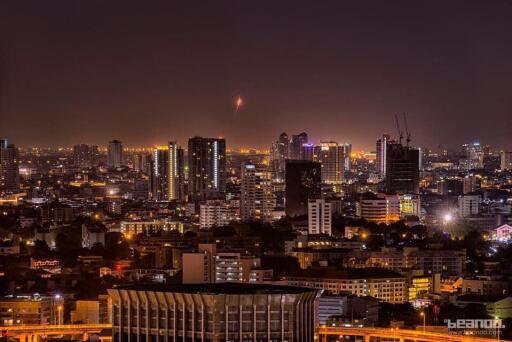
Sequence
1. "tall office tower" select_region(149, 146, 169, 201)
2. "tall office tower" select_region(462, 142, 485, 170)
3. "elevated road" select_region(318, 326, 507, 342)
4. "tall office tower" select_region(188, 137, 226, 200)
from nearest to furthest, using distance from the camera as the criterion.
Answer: "elevated road" select_region(318, 326, 507, 342) → "tall office tower" select_region(462, 142, 485, 170) → "tall office tower" select_region(188, 137, 226, 200) → "tall office tower" select_region(149, 146, 169, 201)

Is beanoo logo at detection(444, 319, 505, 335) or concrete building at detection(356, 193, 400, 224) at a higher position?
concrete building at detection(356, 193, 400, 224)

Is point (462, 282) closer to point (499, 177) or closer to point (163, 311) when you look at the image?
point (163, 311)

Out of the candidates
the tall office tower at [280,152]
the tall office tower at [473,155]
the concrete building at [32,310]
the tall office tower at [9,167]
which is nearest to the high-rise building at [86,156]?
the tall office tower at [280,152]

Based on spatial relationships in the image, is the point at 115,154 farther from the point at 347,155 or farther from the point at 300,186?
the point at 300,186

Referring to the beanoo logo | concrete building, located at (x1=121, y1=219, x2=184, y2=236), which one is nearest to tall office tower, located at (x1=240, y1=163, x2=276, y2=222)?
concrete building, located at (x1=121, y1=219, x2=184, y2=236)

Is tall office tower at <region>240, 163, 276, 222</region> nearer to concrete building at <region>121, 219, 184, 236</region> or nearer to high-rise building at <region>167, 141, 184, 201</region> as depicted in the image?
concrete building at <region>121, 219, 184, 236</region>

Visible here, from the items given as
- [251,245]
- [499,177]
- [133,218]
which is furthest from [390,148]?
[251,245]
